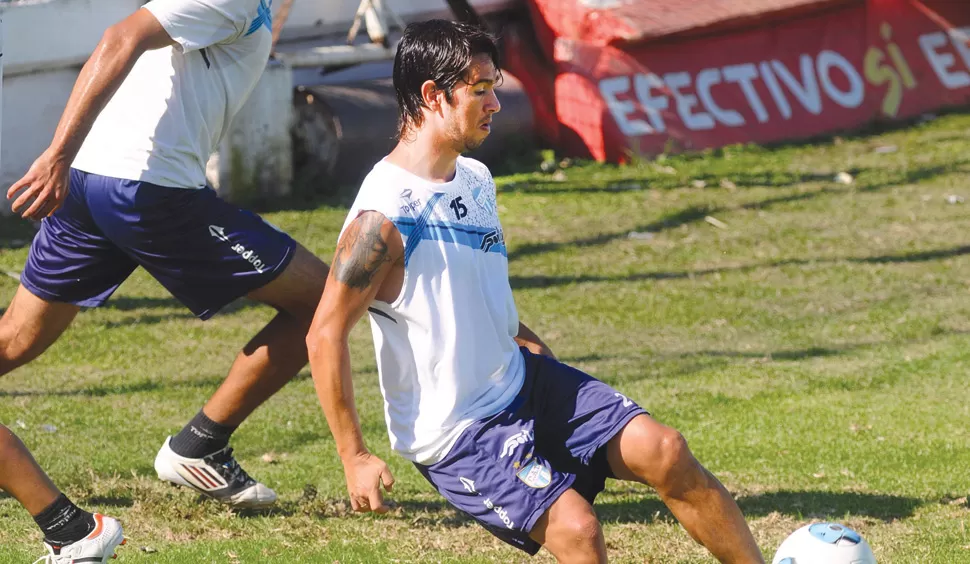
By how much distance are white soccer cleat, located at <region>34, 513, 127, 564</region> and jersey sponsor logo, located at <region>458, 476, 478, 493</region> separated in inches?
45.9

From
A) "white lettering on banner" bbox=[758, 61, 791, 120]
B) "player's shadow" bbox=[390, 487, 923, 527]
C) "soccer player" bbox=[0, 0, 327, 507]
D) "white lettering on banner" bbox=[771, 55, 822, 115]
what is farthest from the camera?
"white lettering on banner" bbox=[771, 55, 822, 115]

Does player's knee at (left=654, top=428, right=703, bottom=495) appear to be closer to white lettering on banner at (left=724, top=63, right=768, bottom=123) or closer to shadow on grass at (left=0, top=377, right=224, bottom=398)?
shadow on grass at (left=0, top=377, right=224, bottom=398)

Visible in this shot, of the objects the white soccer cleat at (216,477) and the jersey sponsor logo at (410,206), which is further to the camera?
the white soccer cleat at (216,477)

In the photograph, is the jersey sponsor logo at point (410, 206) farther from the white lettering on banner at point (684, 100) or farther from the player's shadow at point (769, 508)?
the white lettering on banner at point (684, 100)

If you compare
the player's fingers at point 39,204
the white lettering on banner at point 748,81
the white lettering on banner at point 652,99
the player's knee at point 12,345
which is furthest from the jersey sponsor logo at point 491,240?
the white lettering on banner at point 748,81

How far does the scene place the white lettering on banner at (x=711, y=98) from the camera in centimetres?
1225

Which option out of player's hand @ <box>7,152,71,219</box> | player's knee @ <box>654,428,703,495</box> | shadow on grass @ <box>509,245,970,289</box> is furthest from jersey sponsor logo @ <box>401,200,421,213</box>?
shadow on grass @ <box>509,245,970,289</box>

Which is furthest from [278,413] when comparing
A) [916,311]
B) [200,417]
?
[916,311]

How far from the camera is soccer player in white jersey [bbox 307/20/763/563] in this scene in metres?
3.40

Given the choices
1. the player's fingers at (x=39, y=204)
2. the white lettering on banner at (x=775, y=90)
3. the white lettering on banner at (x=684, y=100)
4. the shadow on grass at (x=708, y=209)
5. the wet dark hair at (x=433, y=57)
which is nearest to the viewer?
the wet dark hair at (x=433, y=57)

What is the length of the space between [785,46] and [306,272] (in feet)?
29.8

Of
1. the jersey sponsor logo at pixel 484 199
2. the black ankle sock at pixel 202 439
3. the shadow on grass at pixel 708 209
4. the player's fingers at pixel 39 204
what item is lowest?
the shadow on grass at pixel 708 209

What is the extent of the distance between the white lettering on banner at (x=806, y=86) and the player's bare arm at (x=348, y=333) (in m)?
9.85

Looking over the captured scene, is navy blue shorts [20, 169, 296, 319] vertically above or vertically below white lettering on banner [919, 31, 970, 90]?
above
